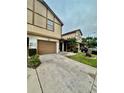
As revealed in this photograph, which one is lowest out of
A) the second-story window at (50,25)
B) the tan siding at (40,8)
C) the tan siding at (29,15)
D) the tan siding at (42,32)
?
the tan siding at (42,32)

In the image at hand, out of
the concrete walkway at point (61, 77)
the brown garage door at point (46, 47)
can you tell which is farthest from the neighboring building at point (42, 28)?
the concrete walkway at point (61, 77)

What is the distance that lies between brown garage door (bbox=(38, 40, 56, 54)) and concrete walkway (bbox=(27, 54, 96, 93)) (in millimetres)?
51

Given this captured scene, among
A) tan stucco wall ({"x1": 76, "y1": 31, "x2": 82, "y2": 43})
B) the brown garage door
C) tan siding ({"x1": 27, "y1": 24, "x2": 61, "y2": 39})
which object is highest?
tan siding ({"x1": 27, "y1": 24, "x2": 61, "y2": 39})

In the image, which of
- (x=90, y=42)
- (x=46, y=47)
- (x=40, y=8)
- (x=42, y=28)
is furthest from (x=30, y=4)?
(x=90, y=42)

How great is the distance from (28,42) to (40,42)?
0.34 feet

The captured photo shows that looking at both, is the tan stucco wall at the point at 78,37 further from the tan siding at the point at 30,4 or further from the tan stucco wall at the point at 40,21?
the tan siding at the point at 30,4

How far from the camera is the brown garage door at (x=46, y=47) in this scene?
1451 mm

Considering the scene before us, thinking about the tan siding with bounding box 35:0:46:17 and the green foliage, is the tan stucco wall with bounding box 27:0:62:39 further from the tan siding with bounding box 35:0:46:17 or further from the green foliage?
the green foliage

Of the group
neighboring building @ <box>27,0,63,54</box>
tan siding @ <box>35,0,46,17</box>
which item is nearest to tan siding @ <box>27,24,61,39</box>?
neighboring building @ <box>27,0,63,54</box>

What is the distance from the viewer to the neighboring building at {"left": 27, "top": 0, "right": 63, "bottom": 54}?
1410mm

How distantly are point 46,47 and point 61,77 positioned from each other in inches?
11.5

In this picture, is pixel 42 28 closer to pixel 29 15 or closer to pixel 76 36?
pixel 29 15

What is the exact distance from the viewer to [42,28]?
143 cm
